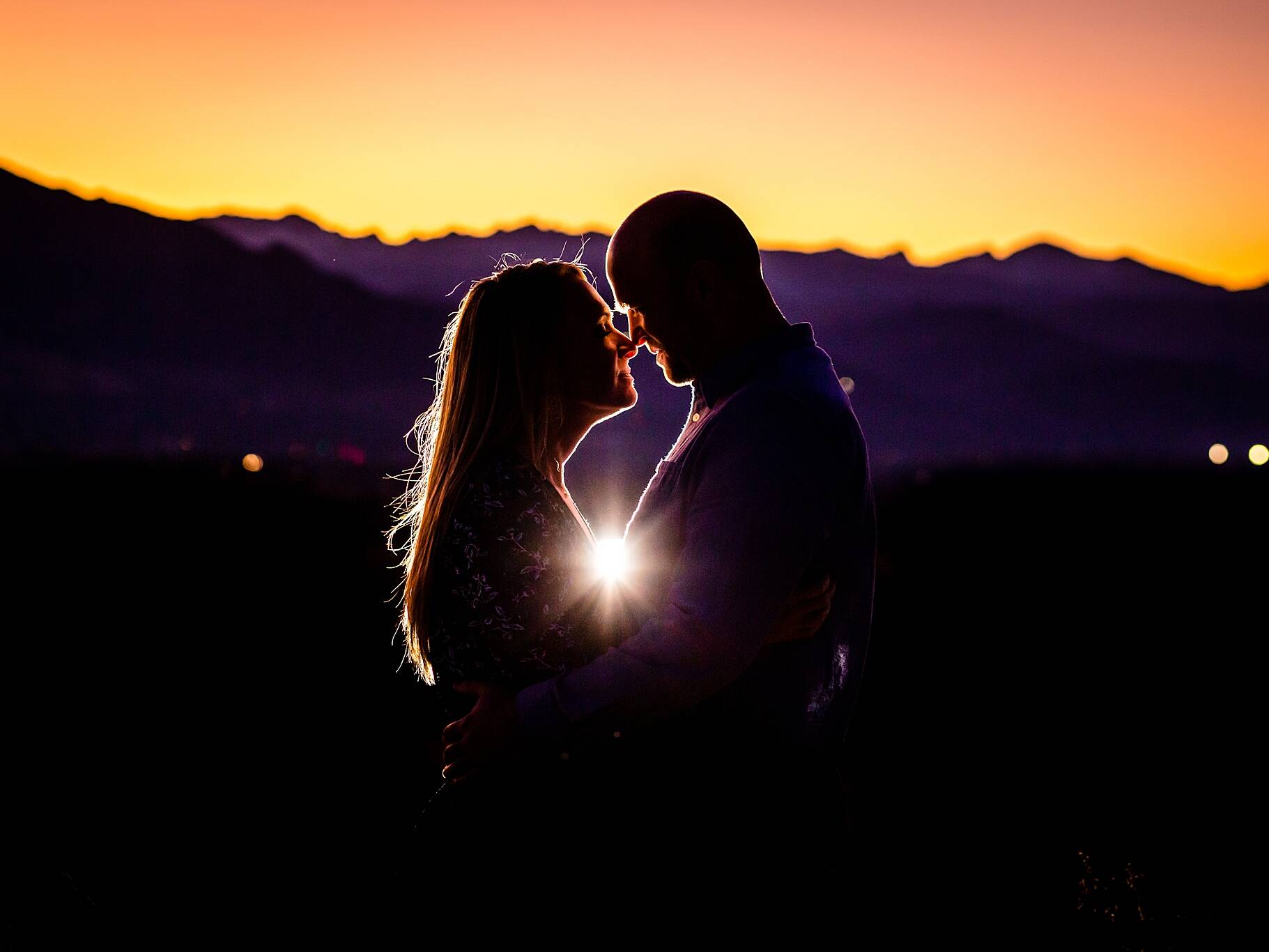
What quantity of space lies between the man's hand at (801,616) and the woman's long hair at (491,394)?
819 mm

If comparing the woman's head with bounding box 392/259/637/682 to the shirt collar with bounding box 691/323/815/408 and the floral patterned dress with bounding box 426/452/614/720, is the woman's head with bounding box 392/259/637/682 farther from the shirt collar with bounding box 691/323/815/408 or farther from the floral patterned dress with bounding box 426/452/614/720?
the shirt collar with bounding box 691/323/815/408

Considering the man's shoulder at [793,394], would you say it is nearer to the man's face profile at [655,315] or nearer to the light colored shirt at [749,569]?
the light colored shirt at [749,569]

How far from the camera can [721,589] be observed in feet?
9.81

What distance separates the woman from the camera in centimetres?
314

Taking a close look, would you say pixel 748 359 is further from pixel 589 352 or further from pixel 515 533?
pixel 515 533

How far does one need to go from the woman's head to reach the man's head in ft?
0.62

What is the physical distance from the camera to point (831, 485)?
3141 mm

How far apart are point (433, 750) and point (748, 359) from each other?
13512mm

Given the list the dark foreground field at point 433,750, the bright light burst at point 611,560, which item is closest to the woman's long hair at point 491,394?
the bright light burst at point 611,560

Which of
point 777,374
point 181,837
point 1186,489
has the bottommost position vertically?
point 1186,489

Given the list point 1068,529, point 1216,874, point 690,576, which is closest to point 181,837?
point 1216,874

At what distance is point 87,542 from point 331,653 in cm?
4372

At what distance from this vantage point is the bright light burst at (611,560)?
11.1 feet

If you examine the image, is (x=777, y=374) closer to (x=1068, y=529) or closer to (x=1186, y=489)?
(x=1068, y=529)
